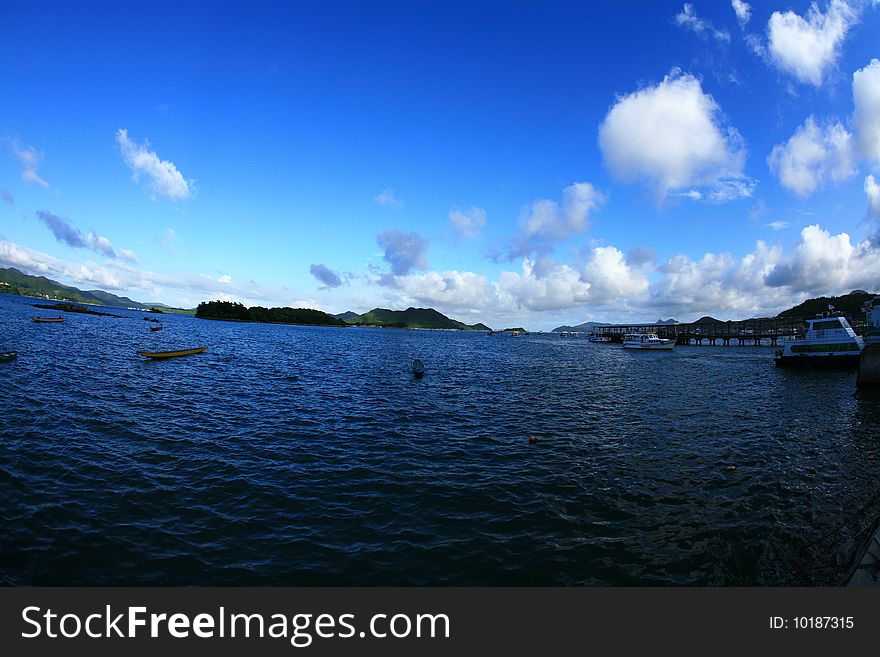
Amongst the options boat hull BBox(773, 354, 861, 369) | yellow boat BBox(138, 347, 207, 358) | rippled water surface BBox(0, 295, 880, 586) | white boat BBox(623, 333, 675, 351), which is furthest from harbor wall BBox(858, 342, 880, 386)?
white boat BBox(623, 333, 675, 351)

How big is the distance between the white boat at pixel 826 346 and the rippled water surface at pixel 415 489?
39.3 meters

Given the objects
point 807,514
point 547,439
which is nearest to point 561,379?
point 547,439

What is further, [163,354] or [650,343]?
[650,343]

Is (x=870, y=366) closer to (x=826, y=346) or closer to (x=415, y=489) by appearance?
(x=826, y=346)

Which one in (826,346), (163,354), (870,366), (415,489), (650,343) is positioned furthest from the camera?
(650,343)

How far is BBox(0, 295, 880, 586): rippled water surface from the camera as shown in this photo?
33.4 feet

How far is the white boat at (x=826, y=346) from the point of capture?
57906 mm

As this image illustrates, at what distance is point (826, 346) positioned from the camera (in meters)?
59.9

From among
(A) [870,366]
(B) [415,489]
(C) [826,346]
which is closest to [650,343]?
(C) [826,346]

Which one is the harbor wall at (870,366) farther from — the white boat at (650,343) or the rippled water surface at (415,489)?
the white boat at (650,343)

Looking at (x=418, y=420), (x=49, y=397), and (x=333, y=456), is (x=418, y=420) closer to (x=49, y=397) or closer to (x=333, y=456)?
(x=333, y=456)

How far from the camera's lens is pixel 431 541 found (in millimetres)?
11461

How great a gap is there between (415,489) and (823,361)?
79100 millimetres

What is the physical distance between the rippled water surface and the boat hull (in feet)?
130
